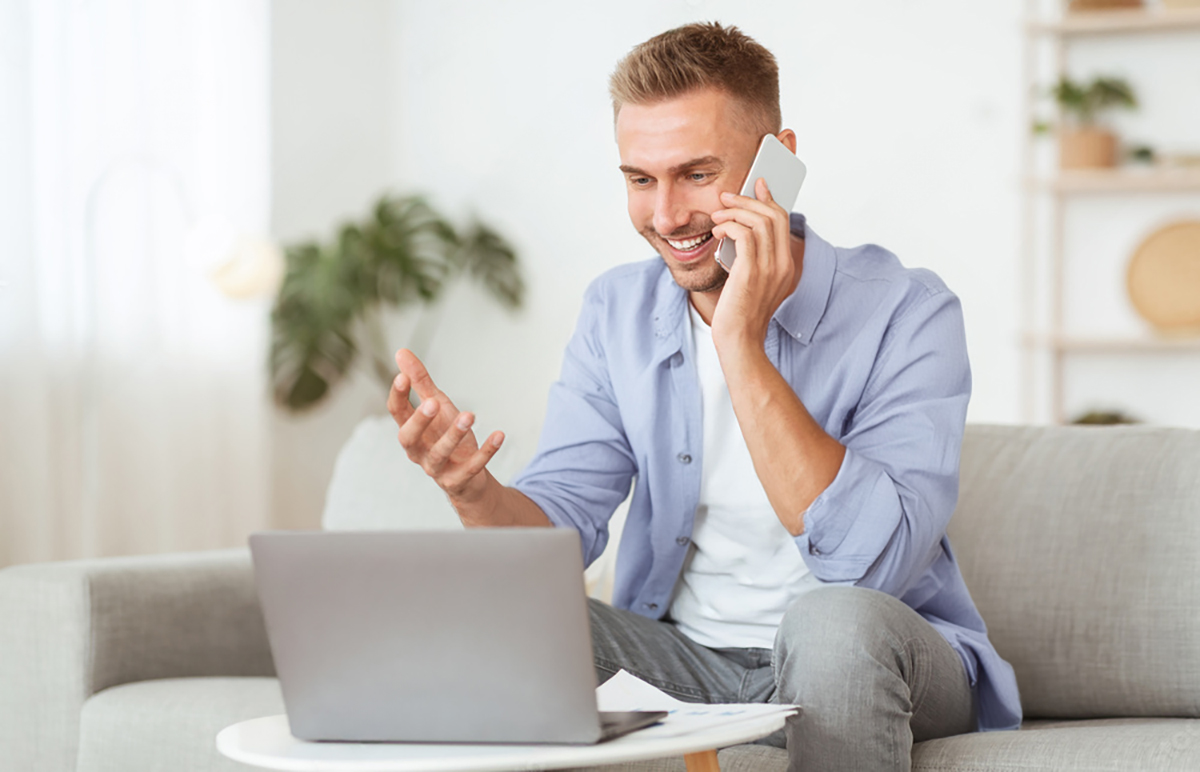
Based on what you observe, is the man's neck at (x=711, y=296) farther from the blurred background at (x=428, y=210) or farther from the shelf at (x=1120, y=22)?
the shelf at (x=1120, y=22)

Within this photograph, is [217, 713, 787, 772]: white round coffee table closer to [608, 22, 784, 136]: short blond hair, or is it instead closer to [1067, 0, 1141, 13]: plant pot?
[608, 22, 784, 136]: short blond hair

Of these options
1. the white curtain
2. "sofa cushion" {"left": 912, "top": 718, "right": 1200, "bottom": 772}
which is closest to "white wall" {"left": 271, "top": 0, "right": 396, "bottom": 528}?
the white curtain

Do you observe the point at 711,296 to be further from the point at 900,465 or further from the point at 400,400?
the point at 400,400

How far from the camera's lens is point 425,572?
79 cm

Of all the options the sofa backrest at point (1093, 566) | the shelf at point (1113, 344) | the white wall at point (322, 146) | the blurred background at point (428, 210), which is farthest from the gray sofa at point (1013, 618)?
the white wall at point (322, 146)

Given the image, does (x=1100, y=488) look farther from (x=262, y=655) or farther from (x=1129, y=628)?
(x=262, y=655)

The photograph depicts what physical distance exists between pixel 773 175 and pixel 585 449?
1.26 ft

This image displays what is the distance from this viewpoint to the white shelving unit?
3525mm

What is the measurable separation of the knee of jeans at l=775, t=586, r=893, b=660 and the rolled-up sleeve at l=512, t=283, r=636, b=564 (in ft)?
1.33

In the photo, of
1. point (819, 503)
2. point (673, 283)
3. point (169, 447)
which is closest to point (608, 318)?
point (673, 283)

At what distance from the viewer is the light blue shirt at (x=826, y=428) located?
1.17 m

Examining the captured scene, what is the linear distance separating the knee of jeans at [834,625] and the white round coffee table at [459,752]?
186 mm

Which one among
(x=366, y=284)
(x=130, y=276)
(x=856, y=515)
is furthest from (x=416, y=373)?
(x=366, y=284)

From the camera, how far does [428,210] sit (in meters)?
4.01
